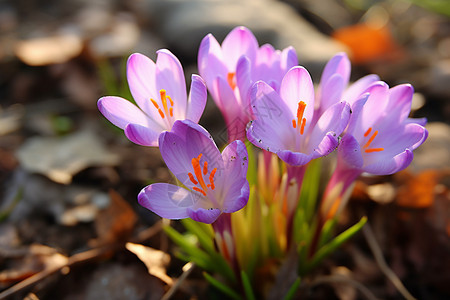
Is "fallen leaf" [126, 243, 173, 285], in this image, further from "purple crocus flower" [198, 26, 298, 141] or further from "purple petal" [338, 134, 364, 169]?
"purple petal" [338, 134, 364, 169]

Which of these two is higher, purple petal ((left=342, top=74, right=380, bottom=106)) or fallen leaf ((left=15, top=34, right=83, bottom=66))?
purple petal ((left=342, top=74, right=380, bottom=106))

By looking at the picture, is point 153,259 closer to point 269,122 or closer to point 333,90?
point 269,122

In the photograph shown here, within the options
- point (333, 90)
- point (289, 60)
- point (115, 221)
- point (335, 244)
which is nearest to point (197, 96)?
point (289, 60)

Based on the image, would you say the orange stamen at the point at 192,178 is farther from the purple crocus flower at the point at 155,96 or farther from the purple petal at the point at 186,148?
the purple crocus flower at the point at 155,96

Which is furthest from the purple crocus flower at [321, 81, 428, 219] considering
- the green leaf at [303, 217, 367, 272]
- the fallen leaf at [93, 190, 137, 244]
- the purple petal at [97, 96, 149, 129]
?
the fallen leaf at [93, 190, 137, 244]

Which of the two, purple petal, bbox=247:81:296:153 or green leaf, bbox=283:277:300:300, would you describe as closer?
purple petal, bbox=247:81:296:153

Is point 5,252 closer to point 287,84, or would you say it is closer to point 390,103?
point 287,84
